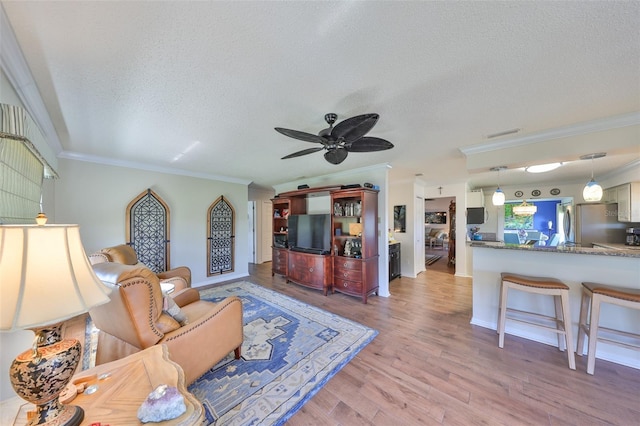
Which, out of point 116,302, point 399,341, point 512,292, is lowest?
point 399,341

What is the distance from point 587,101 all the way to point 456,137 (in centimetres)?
98

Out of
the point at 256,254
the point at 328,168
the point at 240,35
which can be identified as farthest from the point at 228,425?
the point at 256,254

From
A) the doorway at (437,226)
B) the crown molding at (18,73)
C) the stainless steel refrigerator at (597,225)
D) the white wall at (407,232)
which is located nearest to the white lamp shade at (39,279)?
the crown molding at (18,73)

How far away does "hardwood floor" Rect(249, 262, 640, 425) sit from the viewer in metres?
1.57

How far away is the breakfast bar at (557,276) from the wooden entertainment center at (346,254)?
4.94ft

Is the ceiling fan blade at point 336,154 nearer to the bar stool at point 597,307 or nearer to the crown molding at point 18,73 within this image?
the crown molding at point 18,73

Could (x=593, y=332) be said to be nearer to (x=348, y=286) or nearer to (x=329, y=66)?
(x=348, y=286)

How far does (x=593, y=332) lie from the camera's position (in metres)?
1.99

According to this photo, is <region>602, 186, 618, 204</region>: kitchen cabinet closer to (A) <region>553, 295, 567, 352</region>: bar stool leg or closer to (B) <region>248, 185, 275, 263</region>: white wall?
(A) <region>553, 295, 567, 352</region>: bar stool leg

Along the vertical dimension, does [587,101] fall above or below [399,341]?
above

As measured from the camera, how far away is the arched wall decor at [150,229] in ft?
12.7

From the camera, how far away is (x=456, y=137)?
2.60 meters

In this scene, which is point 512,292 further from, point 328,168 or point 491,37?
point 328,168

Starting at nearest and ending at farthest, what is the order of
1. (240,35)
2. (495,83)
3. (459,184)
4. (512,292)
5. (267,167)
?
(240,35), (495,83), (512,292), (267,167), (459,184)
